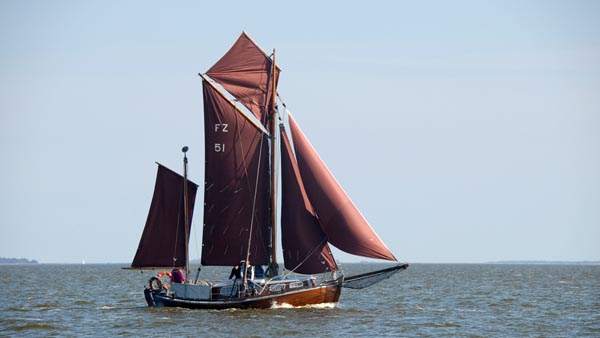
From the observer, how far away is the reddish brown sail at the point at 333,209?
49.8m

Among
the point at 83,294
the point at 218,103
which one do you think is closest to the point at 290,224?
the point at 218,103

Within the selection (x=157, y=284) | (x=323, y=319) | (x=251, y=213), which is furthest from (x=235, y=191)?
(x=323, y=319)

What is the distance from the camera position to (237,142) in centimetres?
5316

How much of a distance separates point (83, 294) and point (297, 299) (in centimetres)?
3239

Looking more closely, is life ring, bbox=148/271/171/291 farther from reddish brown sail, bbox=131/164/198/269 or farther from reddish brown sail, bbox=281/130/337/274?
reddish brown sail, bbox=281/130/337/274

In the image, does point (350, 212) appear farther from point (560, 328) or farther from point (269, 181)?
point (560, 328)

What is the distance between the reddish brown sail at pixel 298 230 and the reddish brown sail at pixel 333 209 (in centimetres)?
53

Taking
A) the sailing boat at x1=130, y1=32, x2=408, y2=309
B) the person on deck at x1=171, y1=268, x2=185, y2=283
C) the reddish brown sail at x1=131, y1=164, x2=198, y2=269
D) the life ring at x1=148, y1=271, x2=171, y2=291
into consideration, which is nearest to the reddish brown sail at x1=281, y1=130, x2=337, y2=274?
the sailing boat at x1=130, y1=32, x2=408, y2=309

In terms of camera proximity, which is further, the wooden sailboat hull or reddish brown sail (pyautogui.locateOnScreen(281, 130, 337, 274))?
reddish brown sail (pyautogui.locateOnScreen(281, 130, 337, 274))

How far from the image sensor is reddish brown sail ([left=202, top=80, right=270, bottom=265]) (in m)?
52.8

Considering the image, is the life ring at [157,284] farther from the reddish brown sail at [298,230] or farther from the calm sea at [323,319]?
the reddish brown sail at [298,230]

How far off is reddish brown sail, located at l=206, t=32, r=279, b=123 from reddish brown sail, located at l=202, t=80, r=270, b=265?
0.81 m

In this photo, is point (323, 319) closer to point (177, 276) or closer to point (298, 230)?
point (298, 230)

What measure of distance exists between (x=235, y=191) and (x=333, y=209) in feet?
18.3
